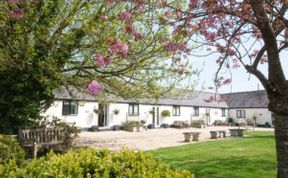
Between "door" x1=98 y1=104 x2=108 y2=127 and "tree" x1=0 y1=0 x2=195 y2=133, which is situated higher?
"tree" x1=0 y1=0 x2=195 y2=133

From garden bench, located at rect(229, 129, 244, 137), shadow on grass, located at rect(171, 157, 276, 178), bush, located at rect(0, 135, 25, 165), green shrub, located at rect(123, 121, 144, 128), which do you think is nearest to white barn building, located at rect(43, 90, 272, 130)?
green shrub, located at rect(123, 121, 144, 128)

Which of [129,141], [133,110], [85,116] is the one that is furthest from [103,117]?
[129,141]

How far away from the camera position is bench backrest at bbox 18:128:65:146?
14539 millimetres

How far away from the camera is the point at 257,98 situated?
61188 mm

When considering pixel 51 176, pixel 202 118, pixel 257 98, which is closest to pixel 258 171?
pixel 51 176

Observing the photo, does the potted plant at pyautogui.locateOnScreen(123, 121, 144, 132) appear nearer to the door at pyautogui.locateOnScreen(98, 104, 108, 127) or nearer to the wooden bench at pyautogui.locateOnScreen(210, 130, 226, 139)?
the door at pyautogui.locateOnScreen(98, 104, 108, 127)

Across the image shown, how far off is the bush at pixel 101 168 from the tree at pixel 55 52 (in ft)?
28.9

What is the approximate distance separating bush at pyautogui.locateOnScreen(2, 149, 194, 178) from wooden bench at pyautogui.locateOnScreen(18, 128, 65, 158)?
9760 millimetres

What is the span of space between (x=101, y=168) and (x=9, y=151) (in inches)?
278

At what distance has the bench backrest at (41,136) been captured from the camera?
572 inches

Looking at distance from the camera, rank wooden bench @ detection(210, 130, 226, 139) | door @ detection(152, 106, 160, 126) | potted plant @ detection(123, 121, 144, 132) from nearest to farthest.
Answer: wooden bench @ detection(210, 130, 226, 139) < potted plant @ detection(123, 121, 144, 132) < door @ detection(152, 106, 160, 126)

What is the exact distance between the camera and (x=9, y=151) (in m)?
10.4

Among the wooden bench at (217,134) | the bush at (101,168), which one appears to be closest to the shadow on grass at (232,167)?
the bush at (101,168)

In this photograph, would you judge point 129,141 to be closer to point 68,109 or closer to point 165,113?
point 68,109
